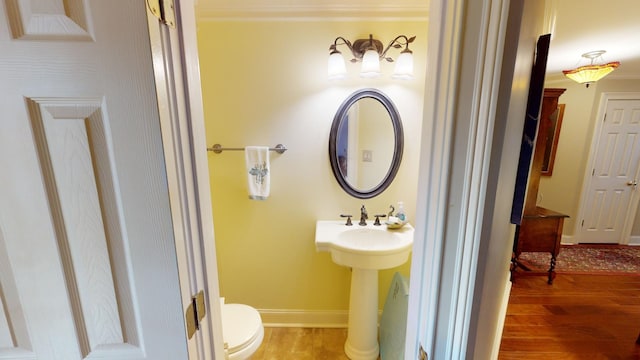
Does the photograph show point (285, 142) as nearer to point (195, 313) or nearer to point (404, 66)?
point (404, 66)

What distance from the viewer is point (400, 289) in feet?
5.16

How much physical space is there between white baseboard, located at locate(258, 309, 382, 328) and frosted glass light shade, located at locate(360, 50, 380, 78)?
1845 mm

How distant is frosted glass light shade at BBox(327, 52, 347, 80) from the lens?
1656mm

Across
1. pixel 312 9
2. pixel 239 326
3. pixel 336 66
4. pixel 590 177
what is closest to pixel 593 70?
pixel 590 177

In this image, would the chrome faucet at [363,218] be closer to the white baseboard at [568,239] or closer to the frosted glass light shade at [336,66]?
the frosted glass light shade at [336,66]

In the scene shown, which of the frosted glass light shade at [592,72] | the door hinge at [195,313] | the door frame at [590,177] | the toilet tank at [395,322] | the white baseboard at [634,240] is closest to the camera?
the door hinge at [195,313]

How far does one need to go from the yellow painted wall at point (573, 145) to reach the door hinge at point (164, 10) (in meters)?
4.66

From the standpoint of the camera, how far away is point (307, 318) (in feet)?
6.75

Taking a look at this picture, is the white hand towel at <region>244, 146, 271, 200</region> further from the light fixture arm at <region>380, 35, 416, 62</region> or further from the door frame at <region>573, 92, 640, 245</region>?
the door frame at <region>573, 92, 640, 245</region>

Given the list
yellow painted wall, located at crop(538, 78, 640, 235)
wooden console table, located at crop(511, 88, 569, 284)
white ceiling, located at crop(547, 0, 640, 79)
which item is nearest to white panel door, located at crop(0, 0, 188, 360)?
white ceiling, located at crop(547, 0, 640, 79)

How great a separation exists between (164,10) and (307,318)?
216 cm

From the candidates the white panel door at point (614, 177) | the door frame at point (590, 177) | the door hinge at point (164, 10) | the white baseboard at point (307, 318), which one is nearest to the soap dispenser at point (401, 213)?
the white baseboard at point (307, 318)

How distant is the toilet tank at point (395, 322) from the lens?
1.45 m

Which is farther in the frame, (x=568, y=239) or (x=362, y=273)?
(x=568, y=239)
